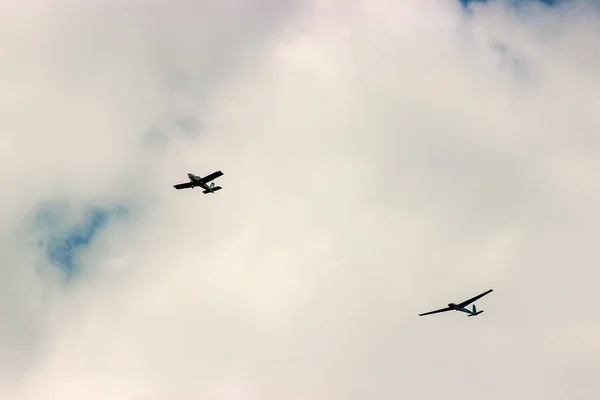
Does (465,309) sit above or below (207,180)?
below

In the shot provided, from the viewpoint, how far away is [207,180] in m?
128

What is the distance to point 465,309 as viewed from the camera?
133 m

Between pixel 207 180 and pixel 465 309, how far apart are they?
5902cm
